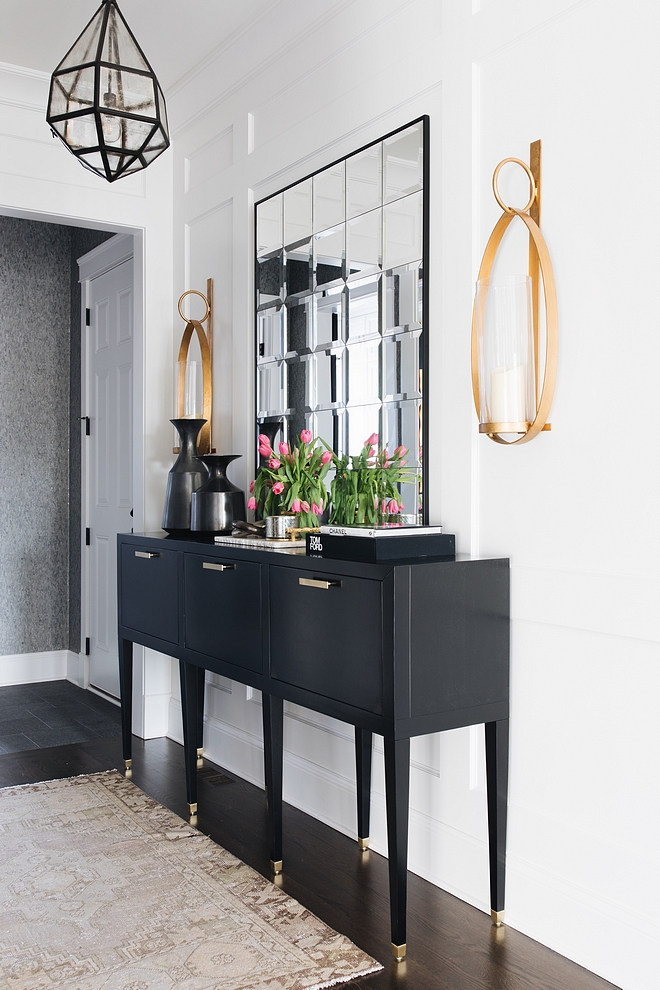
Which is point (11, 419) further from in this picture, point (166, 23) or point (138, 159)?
point (138, 159)

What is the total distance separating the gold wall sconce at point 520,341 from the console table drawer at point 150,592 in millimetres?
1371

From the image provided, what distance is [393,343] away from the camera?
2559 millimetres

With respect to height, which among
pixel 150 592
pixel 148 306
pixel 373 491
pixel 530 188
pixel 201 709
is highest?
pixel 148 306

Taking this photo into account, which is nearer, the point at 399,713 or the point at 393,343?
the point at 399,713

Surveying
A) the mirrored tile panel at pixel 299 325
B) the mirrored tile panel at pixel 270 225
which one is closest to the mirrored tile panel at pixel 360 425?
the mirrored tile panel at pixel 299 325

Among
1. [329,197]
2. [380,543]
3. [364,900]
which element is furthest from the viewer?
[329,197]

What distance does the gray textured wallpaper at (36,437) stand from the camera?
16.6ft

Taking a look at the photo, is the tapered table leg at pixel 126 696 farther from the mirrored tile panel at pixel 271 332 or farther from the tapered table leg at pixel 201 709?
the mirrored tile panel at pixel 271 332

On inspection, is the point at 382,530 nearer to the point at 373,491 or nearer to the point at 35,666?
the point at 373,491

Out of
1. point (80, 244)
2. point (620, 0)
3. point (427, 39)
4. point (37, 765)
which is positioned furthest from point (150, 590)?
point (80, 244)

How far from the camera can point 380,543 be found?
206 cm

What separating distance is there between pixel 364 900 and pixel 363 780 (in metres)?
0.38

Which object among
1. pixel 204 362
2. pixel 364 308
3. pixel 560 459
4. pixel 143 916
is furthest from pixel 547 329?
pixel 204 362

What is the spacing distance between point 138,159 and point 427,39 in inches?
33.8
